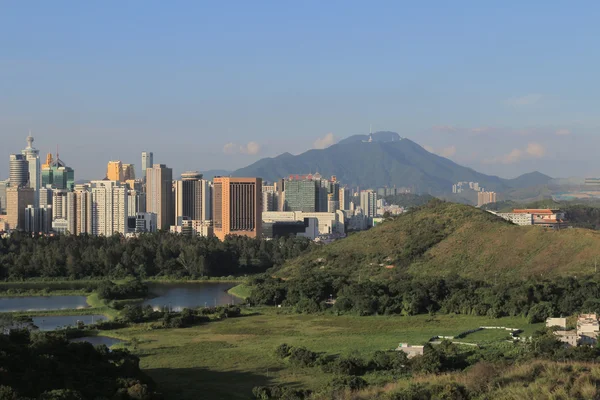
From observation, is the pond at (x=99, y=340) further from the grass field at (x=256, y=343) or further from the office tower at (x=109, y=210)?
the office tower at (x=109, y=210)

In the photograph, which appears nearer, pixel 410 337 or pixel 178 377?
pixel 178 377

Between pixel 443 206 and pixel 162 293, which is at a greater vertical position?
pixel 443 206

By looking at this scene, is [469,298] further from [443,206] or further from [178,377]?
[443,206]

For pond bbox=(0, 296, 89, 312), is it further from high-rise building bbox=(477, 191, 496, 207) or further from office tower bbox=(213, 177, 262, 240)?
high-rise building bbox=(477, 191, 496, 207)

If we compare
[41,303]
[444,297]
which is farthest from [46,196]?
[444,297]

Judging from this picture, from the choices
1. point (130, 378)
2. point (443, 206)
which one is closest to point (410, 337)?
point (130, 378)

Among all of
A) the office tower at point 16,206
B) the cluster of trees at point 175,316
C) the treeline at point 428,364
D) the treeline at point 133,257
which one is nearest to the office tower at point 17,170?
the office tower at point 16,206
